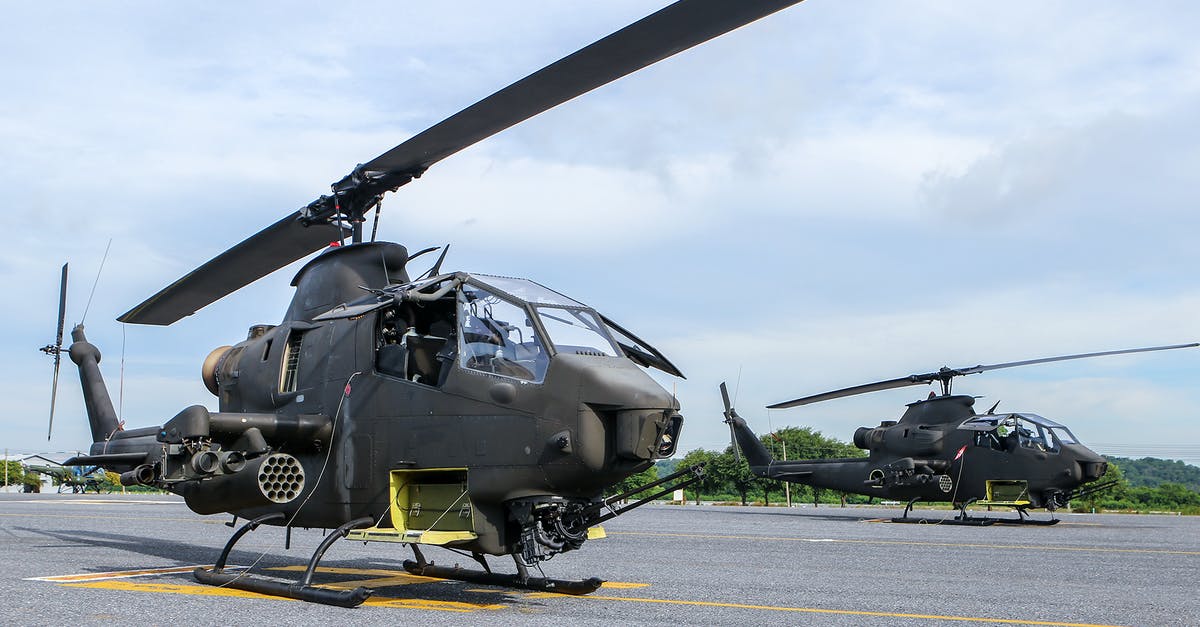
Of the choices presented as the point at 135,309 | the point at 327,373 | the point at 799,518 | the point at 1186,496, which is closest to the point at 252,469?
the point at 327,373

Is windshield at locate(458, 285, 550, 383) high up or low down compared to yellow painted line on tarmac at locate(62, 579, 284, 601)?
up

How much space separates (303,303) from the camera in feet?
34.2

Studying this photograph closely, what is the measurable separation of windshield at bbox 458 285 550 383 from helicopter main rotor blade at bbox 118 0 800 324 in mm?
1418

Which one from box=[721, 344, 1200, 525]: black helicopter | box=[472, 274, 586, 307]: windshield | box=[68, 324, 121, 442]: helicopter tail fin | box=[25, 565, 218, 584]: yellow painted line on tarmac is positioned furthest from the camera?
box=[721, 344, 1200, 525]: black helicopter

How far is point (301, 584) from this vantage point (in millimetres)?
8609

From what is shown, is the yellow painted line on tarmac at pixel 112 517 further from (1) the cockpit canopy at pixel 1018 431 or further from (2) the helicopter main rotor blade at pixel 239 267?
(1) the cockpit canopy at pixel 1018 431

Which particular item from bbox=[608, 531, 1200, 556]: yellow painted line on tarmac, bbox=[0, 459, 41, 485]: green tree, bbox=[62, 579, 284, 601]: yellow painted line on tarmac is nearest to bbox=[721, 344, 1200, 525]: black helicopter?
bbox=[608, 531, 1200, 556]: yellow painted line on tarmac

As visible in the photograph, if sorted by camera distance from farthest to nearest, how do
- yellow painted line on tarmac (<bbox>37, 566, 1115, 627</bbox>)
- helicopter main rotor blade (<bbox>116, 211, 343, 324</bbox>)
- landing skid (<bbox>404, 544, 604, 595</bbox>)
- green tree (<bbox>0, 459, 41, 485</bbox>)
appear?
green tree (<bbox>0, 459, 41, 485</bbox>)
helicopter main rotor blade (<bbox>116, 211, 343, 324</bbox>)
landing skid (<bbox>404, 544, 604, 595</bbox>)
yellow painted line on tarmac (<bbox>37, 566, 1115, 627</bbox>)

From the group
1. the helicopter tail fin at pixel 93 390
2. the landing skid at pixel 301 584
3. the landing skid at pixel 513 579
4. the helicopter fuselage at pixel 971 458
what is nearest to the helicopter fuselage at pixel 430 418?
the landing skid at pixel 301 584

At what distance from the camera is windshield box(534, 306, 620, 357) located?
8.11 metres

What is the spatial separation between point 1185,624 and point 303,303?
8.78 metres

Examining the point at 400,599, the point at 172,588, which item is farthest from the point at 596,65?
the point at 172,588

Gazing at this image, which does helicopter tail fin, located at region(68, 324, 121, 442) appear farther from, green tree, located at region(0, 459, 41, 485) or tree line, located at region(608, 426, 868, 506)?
green tree, located at region(0, 459, 41, 485)

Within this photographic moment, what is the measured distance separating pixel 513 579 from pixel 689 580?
6.80ft
